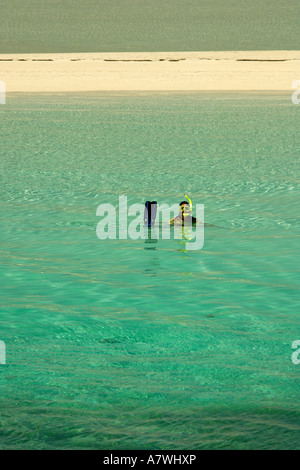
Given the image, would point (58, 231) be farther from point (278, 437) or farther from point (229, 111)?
point (229, 111)

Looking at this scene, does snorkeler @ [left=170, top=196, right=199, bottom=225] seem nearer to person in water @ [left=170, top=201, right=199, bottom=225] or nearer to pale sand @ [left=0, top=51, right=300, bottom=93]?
person in water @ [left=170, top=201, right=199, bottom=225]

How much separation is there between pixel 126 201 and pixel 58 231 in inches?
129

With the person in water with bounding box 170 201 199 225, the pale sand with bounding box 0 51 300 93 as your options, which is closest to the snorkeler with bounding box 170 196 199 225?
the person in water with bounding box 170 201 199 225

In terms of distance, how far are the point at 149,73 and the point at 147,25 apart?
44515mm

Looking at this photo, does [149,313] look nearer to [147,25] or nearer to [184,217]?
[184,217]

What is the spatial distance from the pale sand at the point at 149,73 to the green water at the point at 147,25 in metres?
17.2

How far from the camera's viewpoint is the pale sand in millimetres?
52656

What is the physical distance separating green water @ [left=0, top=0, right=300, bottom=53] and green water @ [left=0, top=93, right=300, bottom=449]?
213ft

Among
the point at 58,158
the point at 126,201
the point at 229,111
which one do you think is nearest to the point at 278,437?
the point at 126,201

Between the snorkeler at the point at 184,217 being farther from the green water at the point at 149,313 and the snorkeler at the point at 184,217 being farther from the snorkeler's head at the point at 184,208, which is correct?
the green water at the point at 149,313

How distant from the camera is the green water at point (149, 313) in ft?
23.8

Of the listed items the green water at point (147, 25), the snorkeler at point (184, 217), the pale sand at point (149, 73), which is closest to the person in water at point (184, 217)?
the snorkeler at point (184, 217)

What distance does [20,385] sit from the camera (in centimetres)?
802

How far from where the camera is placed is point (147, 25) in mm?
99438
